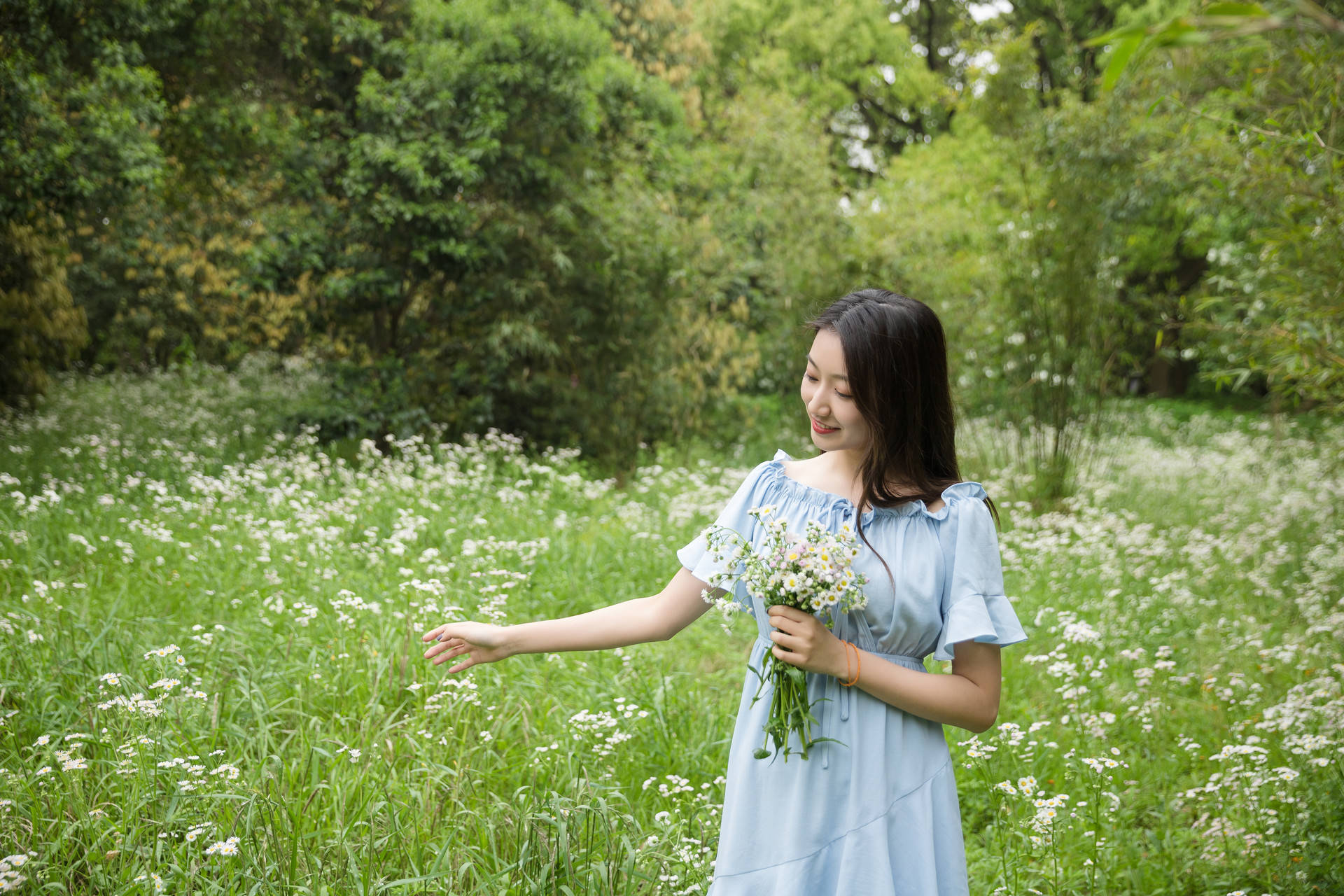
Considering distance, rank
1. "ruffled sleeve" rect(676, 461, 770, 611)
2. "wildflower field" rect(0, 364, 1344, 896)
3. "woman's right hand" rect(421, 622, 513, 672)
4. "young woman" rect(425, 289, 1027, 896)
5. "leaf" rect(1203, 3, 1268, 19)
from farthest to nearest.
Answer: "wildflower field" rect(0, 364, 1344, 896), "woman's right hand" rect(421, 622, 513, 672), "ruffled sleeve" rect(676, 461, 770, 611), "young woman" rect(425, 289, 1027, 896), "leaf" rect(1203, 3, 1268, 19)

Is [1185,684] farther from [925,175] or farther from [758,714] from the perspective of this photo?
[925,175]

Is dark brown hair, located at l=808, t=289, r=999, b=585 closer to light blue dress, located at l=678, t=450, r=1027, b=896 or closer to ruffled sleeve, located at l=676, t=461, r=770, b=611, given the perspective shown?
light blue dress, located at l=678, t=450, r=1027, b=896

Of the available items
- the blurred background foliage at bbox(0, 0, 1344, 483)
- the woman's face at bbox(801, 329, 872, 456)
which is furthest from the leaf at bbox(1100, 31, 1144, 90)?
the blurred background foliage at bbox(0, 0, 1344, 483)

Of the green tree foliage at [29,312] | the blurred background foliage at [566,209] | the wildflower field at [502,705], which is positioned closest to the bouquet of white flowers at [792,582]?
the wildflower field at [502,705]

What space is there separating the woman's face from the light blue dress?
162 mm

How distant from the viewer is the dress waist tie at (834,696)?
1.75 metres

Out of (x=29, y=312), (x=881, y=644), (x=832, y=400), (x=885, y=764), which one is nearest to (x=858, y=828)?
(x=885, y=764)

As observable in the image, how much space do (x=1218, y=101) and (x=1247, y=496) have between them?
3.67 meters

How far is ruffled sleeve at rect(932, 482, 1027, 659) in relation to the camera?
1673mm

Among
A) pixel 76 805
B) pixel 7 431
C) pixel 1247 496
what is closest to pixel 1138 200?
pixel 1247 496

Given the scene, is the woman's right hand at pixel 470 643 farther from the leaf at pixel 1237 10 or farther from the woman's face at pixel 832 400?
the leaf at pixel 1237 10

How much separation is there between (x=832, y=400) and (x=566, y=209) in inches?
333

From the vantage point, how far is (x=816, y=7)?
2028 cm

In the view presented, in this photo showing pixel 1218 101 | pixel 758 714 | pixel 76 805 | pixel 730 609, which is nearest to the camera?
pixel 730 609
